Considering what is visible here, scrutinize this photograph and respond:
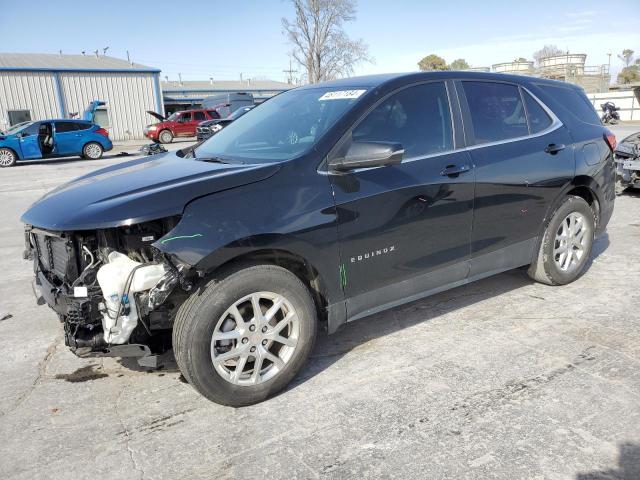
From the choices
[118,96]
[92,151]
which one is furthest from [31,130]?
[118,96]

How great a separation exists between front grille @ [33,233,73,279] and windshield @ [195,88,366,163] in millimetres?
1176

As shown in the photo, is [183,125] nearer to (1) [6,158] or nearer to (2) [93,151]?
(2) [93,151]

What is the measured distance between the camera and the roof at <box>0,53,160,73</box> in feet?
109

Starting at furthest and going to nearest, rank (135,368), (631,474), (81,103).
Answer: (81,103), (135,368), (631,474)

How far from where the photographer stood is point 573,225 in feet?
15.0

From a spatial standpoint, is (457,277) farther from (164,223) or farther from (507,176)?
(164,223)

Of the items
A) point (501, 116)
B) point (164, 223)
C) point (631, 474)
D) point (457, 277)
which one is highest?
point (501, 116)

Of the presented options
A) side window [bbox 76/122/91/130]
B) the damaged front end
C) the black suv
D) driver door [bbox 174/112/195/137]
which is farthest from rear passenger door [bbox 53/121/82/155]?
the damaged front end

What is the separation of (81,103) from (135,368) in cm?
3577

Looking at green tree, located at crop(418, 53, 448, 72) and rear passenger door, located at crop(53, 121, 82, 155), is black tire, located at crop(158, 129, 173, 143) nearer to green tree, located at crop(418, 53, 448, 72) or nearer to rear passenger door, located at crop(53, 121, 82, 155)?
rear passenger door, located at crop(53, 121, 82, 155)

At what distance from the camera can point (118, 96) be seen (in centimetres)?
3591

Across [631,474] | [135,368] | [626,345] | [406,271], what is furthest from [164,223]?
[626,345]

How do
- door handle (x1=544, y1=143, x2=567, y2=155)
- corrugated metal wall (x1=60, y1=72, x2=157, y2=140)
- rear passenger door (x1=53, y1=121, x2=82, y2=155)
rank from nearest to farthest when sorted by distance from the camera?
door handle (x1=544, y1=143, x2=567, y2=155)
rear passenger door (x1=53, y1=121, x2=82, y2=155)
corrugated metal wall (x1=60, y1=72, x2=157, y2=140)

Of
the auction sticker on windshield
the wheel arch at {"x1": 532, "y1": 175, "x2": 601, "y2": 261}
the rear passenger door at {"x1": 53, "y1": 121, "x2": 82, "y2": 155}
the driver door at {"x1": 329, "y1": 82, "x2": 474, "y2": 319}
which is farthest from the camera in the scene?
the rear passenger door at {"x1": 53, "y1": 121, "x2": 82, "y2": 155}
